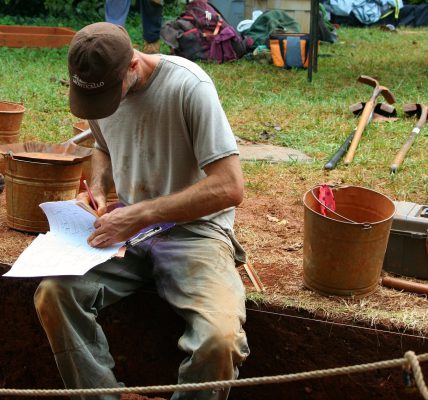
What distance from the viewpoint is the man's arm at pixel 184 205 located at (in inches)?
128

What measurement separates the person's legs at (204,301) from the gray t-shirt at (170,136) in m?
0.12

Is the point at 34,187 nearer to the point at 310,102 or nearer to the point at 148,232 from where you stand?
the point at 148,232

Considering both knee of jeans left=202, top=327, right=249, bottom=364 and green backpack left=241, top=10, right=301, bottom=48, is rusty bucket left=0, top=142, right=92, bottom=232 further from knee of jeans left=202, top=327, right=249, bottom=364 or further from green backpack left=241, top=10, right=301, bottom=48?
green backpack left=241, top=10, right=301, bottom=48

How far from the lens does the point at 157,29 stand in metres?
11.0

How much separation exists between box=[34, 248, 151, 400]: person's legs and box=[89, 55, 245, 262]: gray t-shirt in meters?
0.55

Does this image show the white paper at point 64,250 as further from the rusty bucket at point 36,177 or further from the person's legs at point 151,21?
the person's legs at point 151,21

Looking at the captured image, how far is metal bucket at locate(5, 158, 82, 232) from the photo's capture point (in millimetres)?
4715

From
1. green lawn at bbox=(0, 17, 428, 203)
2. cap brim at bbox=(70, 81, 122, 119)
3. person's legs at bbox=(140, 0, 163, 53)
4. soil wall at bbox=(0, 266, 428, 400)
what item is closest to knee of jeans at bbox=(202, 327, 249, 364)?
soil wall at bbox=(0, 266, 428, 400)

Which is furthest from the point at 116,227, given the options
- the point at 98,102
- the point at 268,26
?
the point at 268,26

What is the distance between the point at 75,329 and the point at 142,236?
1.81 ft

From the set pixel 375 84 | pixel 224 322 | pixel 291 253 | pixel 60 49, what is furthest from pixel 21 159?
pixel 60 49

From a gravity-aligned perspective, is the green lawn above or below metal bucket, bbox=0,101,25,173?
below

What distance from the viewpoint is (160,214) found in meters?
3.35

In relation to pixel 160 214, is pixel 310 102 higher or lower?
lower
